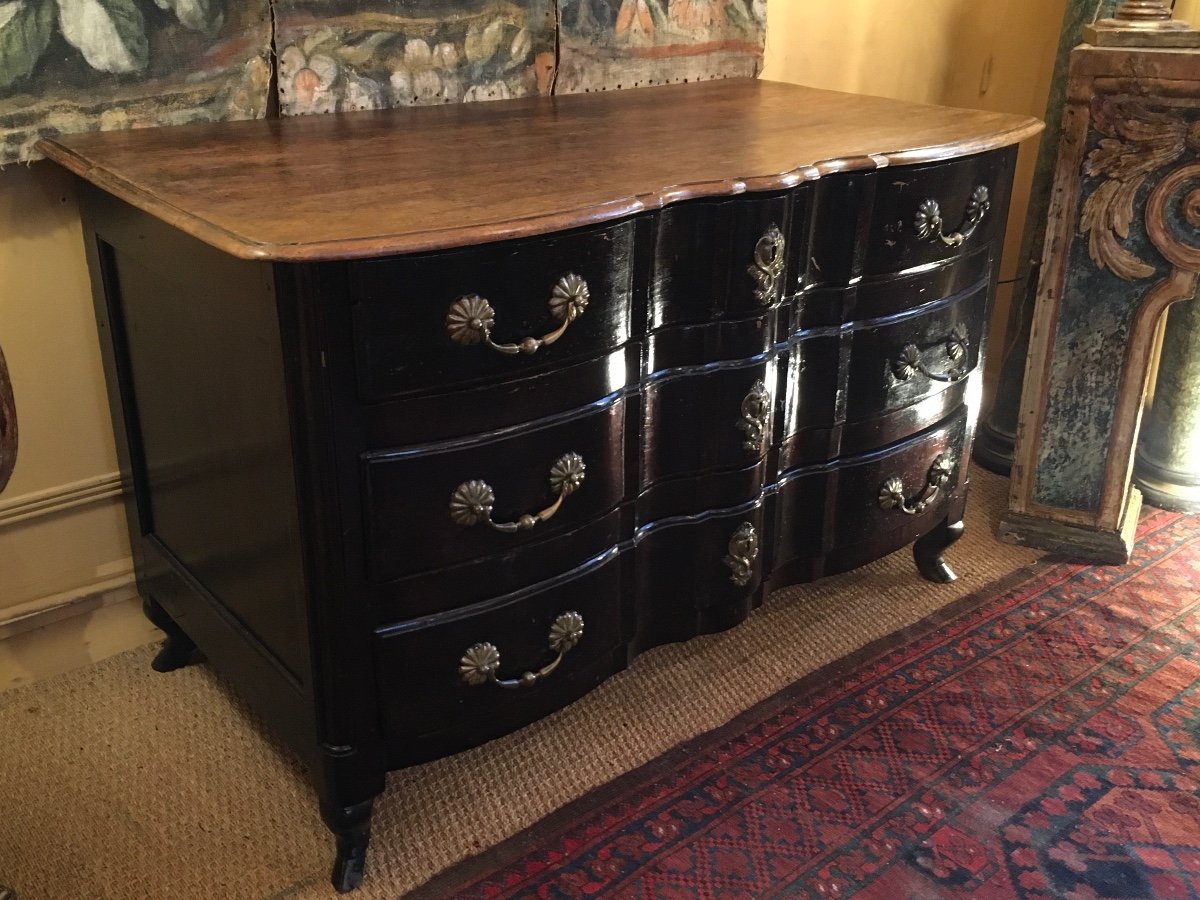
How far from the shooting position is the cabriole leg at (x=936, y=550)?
205cm

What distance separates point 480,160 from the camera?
1415mm

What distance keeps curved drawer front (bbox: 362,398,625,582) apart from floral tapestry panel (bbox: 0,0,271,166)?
0.72m

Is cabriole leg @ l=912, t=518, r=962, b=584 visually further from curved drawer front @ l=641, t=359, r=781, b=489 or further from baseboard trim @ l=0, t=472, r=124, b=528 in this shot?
baseboard trim @ l=0, t=472, r=124, b=528

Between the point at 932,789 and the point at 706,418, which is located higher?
the point at 706,418

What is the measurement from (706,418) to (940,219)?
48cm

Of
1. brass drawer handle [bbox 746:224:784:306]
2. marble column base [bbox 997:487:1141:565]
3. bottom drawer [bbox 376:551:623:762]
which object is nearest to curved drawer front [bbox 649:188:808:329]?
brass drawer handle [bbox 746:224:784:306]

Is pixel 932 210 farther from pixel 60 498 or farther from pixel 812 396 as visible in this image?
pixel 60 498

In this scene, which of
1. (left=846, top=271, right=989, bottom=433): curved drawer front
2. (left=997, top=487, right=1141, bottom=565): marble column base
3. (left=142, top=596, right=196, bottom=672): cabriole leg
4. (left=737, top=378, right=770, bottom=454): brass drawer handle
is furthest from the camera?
(left=997, top=487, right=1141, bottom=565): marble column base

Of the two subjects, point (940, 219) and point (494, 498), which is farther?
point (940, 219)

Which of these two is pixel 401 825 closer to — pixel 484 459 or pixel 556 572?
pixel 556 572

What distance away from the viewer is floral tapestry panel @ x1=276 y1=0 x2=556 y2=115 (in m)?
1.64

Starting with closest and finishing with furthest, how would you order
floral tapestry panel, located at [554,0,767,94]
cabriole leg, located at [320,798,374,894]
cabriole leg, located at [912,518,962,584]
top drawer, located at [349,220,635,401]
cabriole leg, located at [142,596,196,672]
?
1. top drawer, located at [349,220,635,401]
2. cabriole leg, located at [320,798,374,894]
3. cabriole leg, located at [142,596,196,672]
4. floral tapestry panel, located at [554,0,767,94]
5. cabriole leg, located at [912,518,962,584]

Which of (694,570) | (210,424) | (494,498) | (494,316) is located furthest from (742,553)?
(210,424)

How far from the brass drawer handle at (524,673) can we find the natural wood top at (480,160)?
496mm
